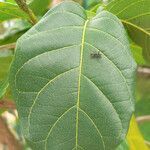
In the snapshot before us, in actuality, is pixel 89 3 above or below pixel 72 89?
below

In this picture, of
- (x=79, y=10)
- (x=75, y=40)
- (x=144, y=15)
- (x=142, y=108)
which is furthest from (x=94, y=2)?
(x=142, y=108)

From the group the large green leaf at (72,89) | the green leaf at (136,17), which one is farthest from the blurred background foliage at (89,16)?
the large green leaf at (72,89)

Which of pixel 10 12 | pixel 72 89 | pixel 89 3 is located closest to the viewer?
pixel 72 89

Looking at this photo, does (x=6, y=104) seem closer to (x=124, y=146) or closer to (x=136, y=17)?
(x=124, y=146)

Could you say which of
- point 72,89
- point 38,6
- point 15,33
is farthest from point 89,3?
point 72,89

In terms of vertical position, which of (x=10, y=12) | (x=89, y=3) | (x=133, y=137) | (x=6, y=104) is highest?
(x=10, y=12)

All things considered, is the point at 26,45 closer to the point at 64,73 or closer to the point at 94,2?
the point at 64,73

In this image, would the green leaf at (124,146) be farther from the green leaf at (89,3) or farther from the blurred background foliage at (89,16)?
the green leaf at (89,3)
